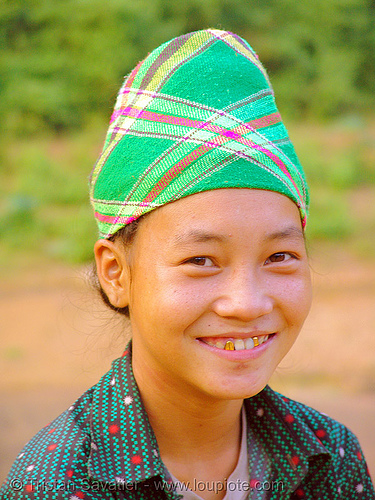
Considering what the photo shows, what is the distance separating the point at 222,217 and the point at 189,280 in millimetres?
179

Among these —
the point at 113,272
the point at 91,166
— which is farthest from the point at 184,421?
the point at 91,166

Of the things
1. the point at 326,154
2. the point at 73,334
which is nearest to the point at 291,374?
the point at 73,334

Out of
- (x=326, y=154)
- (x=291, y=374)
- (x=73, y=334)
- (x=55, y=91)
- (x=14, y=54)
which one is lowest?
(x=291, y=374)

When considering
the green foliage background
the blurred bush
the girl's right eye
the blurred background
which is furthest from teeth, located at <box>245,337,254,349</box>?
the blurred bush

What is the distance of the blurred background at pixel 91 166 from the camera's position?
4.80 metres

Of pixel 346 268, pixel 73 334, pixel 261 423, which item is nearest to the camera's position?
pixel 261 423

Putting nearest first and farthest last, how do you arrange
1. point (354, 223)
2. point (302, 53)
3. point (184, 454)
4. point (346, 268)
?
point (184, 454)
point (346, 268)
point (354, 223)
point (302, 53)

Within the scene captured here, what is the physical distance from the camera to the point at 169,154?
5.29 ft

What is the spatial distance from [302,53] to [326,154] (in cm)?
461

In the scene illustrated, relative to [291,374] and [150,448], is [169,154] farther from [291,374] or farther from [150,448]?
[291,374]

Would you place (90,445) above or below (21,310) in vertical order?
below

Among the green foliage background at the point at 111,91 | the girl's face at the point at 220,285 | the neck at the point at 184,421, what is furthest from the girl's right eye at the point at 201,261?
the green foliage background at the point at 111,91

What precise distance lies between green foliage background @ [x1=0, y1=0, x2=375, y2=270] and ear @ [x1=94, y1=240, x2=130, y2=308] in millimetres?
5687

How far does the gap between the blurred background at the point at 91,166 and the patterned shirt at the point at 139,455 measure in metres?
0.37
